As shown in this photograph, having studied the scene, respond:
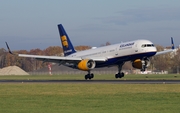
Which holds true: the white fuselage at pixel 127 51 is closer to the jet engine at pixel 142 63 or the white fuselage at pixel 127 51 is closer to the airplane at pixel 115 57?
the airplane at pixel 115 57

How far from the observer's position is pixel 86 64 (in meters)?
64.6

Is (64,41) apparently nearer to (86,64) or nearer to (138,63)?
(86,64)

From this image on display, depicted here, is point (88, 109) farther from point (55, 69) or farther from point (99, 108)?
point (55, 69)

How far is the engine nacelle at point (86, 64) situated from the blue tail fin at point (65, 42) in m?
11.3

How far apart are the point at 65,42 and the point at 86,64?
14.3m

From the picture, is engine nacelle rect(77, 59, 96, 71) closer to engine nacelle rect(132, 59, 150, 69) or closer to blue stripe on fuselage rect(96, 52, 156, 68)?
blue stripe on fuselage rect(96, 52, 156, 68)

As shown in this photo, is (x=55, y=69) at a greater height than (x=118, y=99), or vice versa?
(x=55, y=69)

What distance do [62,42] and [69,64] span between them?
319 inches

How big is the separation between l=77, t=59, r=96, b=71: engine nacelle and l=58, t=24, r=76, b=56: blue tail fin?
1130 cm

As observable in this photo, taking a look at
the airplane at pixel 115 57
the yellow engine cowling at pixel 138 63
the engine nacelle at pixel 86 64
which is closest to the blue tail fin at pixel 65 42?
the airplane at pixel 115 57

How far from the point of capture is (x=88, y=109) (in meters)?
24.2

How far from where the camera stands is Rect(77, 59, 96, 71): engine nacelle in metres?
64.6

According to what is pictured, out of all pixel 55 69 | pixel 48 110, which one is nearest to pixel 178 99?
pixel 48 110

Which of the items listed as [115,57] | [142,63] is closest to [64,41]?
[115,57]
